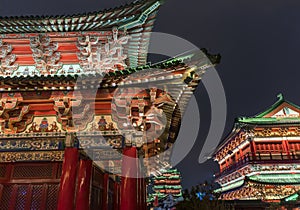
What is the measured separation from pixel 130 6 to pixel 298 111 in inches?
1293

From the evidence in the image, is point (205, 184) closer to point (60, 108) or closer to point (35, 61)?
point (60, 108)

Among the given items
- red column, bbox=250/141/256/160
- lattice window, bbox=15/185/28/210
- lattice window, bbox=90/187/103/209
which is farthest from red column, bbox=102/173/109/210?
red column, bbox=250/141/256/160

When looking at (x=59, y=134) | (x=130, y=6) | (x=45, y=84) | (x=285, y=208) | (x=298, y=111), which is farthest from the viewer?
(x=298, y=111)

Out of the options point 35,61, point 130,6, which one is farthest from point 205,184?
point 35,61

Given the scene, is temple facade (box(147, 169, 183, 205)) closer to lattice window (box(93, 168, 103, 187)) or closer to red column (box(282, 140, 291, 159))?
red column (box(282, 140, 291, 159))

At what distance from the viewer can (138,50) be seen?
1317cm

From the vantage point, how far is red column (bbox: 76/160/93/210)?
8500mm

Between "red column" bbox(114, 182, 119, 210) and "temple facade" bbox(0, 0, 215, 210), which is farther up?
"temple facade" bbox(0, 0, 215, 210)

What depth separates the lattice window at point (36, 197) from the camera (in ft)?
28.5

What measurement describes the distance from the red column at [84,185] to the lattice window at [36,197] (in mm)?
1331

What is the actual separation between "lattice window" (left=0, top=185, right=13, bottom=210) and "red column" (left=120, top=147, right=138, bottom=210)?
4.26m

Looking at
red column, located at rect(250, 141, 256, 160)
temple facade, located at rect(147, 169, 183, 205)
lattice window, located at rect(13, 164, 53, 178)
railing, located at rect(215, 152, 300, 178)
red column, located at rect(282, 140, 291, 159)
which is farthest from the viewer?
temple facade, located at rect(147, 169, 183, 205)

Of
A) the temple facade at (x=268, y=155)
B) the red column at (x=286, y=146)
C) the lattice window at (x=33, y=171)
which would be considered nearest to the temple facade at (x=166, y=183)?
the temple facade at (x=268, y=155)

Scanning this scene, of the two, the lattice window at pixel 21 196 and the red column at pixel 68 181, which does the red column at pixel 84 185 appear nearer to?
the red column at pixel 68 181
